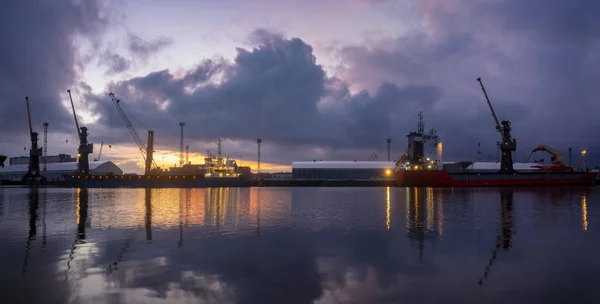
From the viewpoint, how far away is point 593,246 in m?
23.4

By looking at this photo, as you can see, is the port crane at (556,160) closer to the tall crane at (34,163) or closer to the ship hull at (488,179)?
the ship hull at (488,179)

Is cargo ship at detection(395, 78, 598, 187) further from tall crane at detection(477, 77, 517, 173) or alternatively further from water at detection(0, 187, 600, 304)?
water at detection(0, 187, 600, 304)

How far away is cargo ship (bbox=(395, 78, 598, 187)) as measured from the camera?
124 m

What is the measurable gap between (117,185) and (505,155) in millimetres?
123230

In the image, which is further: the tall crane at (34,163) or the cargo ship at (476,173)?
the tall crane at (34,163)

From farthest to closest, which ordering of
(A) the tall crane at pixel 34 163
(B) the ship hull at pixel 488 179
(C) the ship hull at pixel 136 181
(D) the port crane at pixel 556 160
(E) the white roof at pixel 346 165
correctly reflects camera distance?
(E) the white roof at pixel 346 165, (A) the tall crane at pixel 34 163, (C) the ship hull at pixel 136 181, (D) the port crane at pixel 556 160, (B) the ship hull at pixel 488 179

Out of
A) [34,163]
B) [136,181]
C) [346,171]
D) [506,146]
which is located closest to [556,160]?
[506,146]

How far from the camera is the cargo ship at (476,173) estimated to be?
123812 millimetres

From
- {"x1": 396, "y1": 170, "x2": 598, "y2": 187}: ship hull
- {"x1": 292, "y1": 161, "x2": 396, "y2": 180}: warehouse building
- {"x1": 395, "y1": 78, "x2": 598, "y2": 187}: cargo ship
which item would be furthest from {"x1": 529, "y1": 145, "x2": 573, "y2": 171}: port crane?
{"x1": 292, "y1": 161, "x2": 396, "y2": 180}: warehouse building

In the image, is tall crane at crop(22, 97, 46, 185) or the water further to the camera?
tall crane at crop(22, 97, 46, 185)

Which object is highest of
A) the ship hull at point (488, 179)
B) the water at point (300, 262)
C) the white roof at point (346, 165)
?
the white roof at point (346, 165)

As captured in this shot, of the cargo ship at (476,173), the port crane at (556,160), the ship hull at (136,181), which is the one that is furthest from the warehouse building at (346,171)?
the port crane at (556,160)

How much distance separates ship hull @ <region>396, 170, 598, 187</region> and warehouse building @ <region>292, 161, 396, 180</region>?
4454cm

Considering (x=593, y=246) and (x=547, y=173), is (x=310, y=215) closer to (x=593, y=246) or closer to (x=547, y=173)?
(x=593, y=246)
